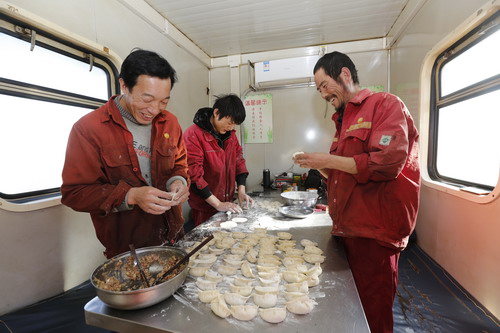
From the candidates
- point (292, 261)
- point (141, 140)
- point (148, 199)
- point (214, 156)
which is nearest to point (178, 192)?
point (148, 199)

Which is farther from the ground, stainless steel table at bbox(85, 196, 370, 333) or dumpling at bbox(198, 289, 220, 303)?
dumpling at bbox(198, 289, 220, 303)

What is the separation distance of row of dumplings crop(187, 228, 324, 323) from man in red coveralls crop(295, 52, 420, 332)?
0.90 feet

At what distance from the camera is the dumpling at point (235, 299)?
0.92 m

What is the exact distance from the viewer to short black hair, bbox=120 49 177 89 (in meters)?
1.25

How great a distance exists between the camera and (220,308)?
867mm

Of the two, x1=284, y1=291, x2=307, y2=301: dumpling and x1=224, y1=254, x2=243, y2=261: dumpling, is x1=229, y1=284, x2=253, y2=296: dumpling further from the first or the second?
x1=224, y1=254, x2=243, y2=261: dumpling

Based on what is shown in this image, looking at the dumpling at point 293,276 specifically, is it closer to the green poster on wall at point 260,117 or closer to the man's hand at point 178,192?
the man's hand at point 178,192

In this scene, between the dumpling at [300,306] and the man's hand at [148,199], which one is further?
the man's hand at [148,199]

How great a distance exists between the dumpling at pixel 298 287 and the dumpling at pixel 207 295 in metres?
0.30

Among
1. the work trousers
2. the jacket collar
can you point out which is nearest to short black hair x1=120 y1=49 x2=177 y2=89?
the jacket collar

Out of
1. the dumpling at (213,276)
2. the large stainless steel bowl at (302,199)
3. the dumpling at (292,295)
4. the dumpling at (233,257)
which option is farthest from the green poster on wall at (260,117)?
the dumpling at (292,295)

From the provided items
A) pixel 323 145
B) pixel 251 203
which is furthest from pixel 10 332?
pixel 323 145

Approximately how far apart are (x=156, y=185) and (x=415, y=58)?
3.28 metres

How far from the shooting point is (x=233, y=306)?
0.89 metres
